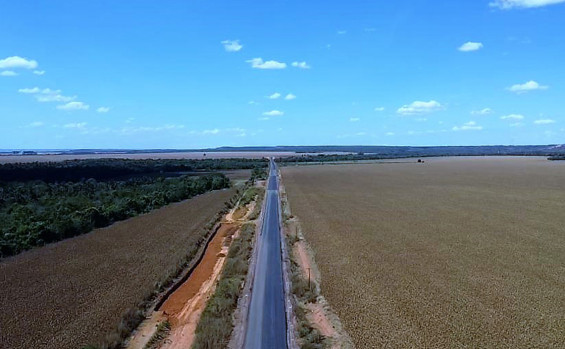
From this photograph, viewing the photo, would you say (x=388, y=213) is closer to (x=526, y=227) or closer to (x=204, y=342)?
(x=526, y=227)

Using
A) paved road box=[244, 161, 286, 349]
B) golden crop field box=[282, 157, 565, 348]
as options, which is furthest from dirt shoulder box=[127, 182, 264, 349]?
golden crop field box=[282, 157, 565, 348]

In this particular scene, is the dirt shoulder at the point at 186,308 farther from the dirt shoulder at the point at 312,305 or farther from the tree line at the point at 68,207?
the tree line at the point at 68,207

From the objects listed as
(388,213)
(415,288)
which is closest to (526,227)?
(388,213)

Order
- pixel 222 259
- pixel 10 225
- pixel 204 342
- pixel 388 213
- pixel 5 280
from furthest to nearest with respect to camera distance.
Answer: pixel 388 213, pixel 10 225, pixel 222 259, pixel 5 280, pixel 204 342

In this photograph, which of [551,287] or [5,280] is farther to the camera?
[5,280]

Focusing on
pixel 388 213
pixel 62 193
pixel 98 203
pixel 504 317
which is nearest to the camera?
pixel 504 317

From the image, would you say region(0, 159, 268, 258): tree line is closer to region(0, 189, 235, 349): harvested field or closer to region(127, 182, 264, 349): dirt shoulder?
region(0, 189, 235, 349): harvested field

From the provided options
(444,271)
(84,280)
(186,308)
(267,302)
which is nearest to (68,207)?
(84,280)

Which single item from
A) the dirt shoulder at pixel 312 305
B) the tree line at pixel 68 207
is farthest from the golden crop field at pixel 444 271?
the tree line at pixel 68 207
